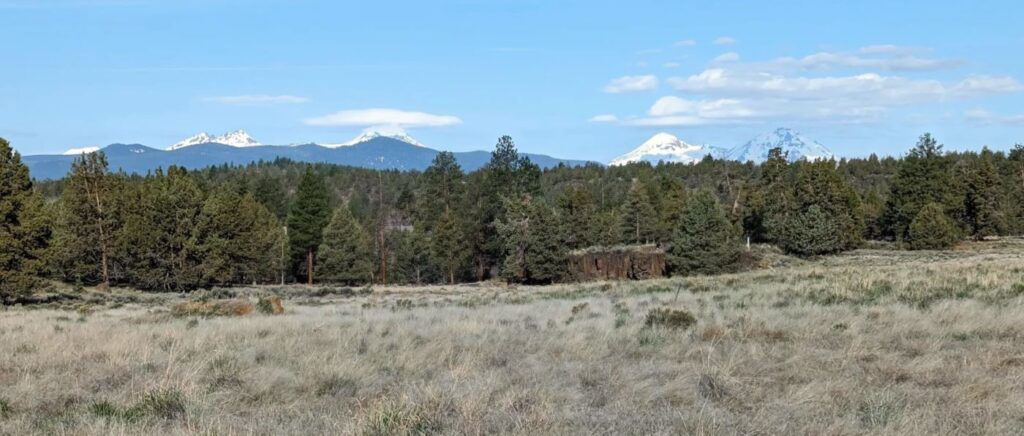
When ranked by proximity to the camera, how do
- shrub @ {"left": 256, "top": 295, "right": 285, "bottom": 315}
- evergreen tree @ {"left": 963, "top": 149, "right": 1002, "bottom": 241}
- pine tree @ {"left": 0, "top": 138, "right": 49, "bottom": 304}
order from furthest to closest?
evergreen tree @ {"left": 963, "top": 149, "right": 1002, "bottom": 241} → pine tree @ {"left": 0, "top": 138, "right": 49, "bottom": 304} → shrub @ {"left": 256, "top": 295, "right": 285, "bottom": 315}

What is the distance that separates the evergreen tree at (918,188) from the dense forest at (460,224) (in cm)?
16

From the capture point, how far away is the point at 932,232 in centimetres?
5947

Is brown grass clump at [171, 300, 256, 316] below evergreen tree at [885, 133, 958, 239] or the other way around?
below

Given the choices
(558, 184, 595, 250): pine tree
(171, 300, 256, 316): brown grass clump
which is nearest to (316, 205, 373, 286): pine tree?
(558, 184, 595, 250): pine tree

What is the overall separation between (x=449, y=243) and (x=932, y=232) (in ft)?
133

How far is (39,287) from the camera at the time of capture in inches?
1388

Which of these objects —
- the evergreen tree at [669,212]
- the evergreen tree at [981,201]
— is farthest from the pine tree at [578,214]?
the evergreen tree at [981,201]

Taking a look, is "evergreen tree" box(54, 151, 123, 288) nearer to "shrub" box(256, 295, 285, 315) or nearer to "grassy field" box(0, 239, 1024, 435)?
"shrub" box(256, 295, 285, 315)

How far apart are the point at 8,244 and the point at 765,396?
36626 mm

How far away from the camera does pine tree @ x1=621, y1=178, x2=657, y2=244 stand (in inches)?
3078

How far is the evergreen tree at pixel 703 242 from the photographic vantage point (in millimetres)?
51719

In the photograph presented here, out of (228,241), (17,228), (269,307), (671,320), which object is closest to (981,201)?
(228,241)

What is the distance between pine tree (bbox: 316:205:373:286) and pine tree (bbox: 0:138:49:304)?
30779 millimetres

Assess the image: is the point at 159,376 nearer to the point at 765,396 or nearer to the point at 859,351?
the point at 765,396
